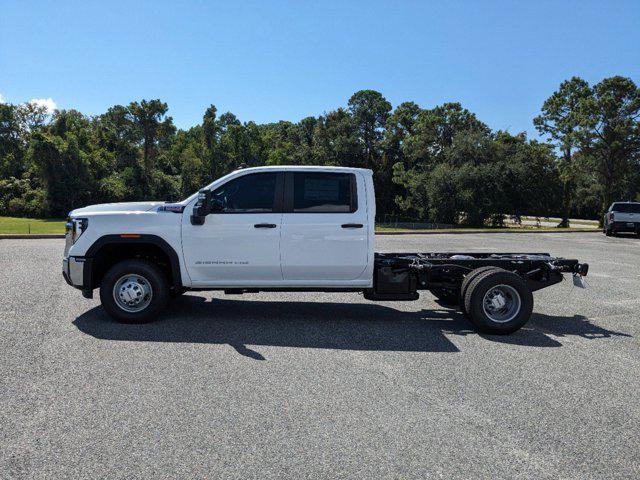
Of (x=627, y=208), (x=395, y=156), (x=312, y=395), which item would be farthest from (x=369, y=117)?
(x=312, y=395)

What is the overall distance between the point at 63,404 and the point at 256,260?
9.93 ft

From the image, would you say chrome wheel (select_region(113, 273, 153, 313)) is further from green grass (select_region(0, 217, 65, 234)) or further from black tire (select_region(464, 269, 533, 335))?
green grass (select_region(0, 217, 65, 234))

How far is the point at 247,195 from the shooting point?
685 cm

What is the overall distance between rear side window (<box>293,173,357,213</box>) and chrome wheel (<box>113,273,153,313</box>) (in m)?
2.23

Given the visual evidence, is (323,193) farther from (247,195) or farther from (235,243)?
(235,243)

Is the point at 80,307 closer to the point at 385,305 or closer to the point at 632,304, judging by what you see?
the point at 385,305

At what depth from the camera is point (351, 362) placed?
5.41 m

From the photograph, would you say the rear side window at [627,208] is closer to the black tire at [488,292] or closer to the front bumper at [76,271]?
the black tire at [488,292]

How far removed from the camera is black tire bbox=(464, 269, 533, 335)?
6555mm

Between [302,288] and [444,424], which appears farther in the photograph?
[302,288]

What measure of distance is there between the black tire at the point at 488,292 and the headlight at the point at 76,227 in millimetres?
5082

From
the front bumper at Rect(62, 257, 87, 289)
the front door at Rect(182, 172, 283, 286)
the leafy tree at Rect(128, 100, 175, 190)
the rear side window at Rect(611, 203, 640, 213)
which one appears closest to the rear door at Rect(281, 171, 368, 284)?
the front door at Rect(182, 172, 283, 286)

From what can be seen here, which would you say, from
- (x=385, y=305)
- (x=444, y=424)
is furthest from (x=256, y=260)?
(x=444, y=424)

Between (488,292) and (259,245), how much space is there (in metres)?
3.01
